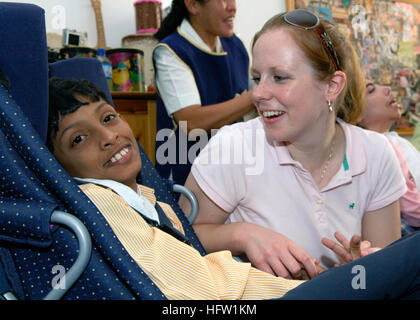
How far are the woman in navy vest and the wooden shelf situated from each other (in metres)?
0.30

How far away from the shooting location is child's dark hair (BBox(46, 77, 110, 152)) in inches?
39.6

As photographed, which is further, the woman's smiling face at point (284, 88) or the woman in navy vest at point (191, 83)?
the woman in navy vest at point (191, 83)

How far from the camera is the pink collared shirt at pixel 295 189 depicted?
3.53ft

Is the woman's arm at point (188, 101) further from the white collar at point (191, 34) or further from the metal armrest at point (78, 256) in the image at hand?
the metal armrest at point (78, 256)

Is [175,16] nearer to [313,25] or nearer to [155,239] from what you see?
[313,25]

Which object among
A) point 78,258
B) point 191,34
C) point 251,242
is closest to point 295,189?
point 251,242

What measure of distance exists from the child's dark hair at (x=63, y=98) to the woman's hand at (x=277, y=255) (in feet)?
1.59

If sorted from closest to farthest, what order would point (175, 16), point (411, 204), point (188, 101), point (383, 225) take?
1. point (383, 225)
2. point (411, 204)
3. point (188, 101)
4. point (175, 16)

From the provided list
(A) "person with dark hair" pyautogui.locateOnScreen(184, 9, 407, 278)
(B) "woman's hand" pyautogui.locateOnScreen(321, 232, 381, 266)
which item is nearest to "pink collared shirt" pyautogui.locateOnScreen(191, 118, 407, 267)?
(A) "person with dark hair" pyautogui.locateOnScreen(184, 9, 407, 278)

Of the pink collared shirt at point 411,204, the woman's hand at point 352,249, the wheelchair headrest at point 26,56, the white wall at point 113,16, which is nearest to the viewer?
the wheelchair headrest at point 26,56

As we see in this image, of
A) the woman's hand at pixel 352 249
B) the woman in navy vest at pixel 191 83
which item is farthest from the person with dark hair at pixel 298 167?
the woman in navy vest at pixel 191 83

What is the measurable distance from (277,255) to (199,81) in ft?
2.84

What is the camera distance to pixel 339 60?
1136 millimetres

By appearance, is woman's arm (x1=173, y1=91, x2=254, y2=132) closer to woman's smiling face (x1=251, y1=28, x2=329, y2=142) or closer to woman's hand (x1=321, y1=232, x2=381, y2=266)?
woman's smiling face (x1=251, y1=28, x2=329, y2=142)
